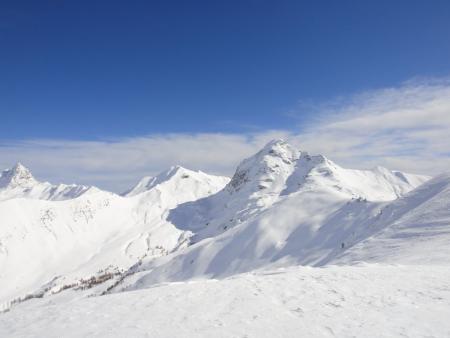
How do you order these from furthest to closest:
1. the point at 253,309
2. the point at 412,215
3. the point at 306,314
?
the point at 412,215 → the point at 253,309 → the point at 306,314

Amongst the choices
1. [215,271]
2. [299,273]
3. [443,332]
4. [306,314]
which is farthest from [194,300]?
[215,271]

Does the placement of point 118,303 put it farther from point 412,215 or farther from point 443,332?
point 412,215

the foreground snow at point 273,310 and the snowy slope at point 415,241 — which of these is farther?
the snowy slope at point 415,241

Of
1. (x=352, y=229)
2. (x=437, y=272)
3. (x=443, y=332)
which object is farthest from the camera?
(x=352, y=229)

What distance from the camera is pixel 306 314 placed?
17516 mm

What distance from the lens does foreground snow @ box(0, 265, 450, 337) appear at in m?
16.0

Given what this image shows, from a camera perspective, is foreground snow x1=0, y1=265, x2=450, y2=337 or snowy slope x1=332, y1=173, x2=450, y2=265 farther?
snowy slope x1=332, y1=173, x2=450, y2=265

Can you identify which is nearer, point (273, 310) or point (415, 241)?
point (273, 310)

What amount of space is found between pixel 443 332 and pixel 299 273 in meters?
11.8

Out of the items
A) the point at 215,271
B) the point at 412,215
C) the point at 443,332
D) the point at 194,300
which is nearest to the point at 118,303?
the point at 194,300

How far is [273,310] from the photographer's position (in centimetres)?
1838

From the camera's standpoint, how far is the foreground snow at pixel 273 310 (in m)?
16.0

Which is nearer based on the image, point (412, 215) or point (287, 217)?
point (412, 215)

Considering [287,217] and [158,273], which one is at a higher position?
[287,217]
